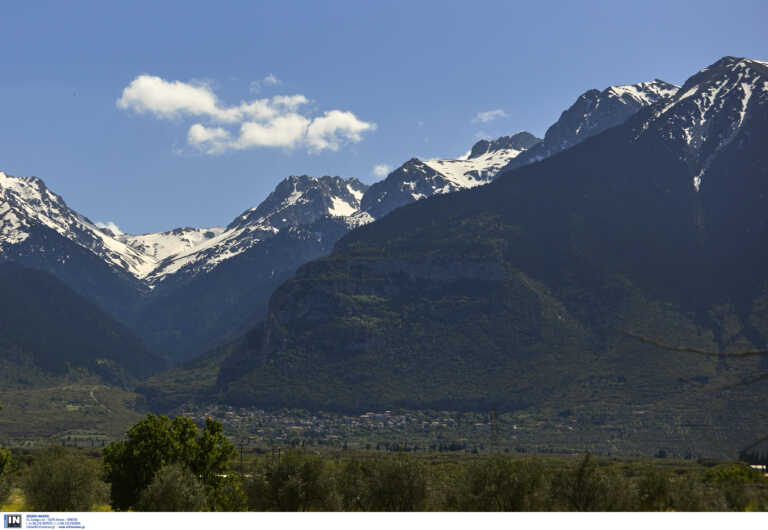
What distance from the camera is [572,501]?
82.9 m

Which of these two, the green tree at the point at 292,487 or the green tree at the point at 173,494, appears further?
the green tree at the point at 292,487

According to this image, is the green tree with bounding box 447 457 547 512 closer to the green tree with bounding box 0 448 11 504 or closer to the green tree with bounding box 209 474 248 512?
the green tree with bounding box 209 474 248 512

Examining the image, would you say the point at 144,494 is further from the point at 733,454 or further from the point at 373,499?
the point at 733,454

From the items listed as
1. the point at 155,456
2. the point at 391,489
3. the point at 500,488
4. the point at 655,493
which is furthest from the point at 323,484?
the point at 655,493

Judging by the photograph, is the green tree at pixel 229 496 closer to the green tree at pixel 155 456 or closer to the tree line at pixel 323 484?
the tree line at pixel 323 484

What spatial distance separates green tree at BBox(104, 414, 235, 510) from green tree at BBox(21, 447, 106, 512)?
203 centimetres

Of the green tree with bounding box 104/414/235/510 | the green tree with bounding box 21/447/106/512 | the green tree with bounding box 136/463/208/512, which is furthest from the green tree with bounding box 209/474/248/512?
the green tree with bounding box 21/447/106/512

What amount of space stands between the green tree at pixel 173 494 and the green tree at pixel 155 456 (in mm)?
12700
